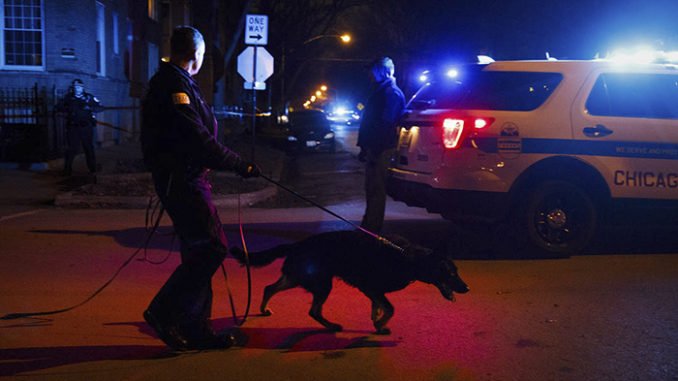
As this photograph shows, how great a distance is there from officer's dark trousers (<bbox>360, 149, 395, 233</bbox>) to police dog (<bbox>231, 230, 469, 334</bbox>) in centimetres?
262

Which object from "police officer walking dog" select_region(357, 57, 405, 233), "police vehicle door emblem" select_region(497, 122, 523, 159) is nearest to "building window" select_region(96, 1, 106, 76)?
"police officer walking dog" select_region(357, 57, 405, 233)

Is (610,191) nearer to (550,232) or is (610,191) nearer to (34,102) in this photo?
(550,232)

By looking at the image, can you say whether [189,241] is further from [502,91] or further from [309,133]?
[309,133]

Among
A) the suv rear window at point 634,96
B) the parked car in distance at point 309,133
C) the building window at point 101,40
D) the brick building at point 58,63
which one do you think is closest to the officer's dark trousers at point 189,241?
the suv rear window at point 634,96

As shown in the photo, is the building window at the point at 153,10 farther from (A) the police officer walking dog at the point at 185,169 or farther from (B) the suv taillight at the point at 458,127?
(A) the police officer walking dog at the point at 185,169

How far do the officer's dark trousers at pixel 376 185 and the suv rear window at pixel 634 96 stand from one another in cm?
212

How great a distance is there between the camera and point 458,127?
736cm

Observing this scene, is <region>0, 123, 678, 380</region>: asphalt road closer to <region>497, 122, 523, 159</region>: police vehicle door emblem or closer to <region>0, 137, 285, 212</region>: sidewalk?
<region>497, 122, 523, 159</region>: police vehicle door emblem

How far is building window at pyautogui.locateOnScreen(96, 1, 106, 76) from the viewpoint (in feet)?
69.3

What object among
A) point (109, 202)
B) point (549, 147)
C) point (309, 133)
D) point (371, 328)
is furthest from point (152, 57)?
point (371, 328)

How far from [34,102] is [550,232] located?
41.9 feet

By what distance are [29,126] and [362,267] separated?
41.6 feet

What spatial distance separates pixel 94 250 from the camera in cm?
777

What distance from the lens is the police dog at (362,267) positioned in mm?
4996
